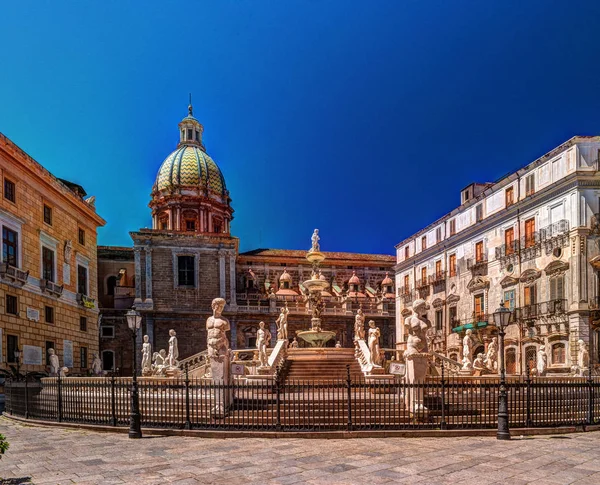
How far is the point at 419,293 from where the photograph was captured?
40.5 metres

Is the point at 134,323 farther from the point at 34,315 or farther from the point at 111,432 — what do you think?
the point at 34,315

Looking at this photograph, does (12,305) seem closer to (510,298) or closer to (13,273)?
(13,273)

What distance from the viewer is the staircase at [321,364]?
1888 centimetres

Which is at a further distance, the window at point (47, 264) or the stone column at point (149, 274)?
the stone column at point (149, 274)

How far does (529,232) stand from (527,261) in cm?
160

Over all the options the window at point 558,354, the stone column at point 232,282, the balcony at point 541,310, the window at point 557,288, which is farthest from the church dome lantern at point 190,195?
the window at point 558,354

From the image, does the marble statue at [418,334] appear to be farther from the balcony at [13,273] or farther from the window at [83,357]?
the window at [83,357]

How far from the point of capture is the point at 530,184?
2878cm

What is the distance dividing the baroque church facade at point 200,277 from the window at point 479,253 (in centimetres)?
1232

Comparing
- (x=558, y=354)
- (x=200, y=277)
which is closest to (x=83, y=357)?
(x=200, y=277)

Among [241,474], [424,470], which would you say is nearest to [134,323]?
[241,474]

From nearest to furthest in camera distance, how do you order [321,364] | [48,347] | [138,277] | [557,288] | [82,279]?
1. [321,364]
2. [48,347]
3. [557,288]
4. [82,279]
5. [138,277]

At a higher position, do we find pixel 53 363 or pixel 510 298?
pixel 510 298

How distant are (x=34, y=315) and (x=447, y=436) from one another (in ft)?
64.0
